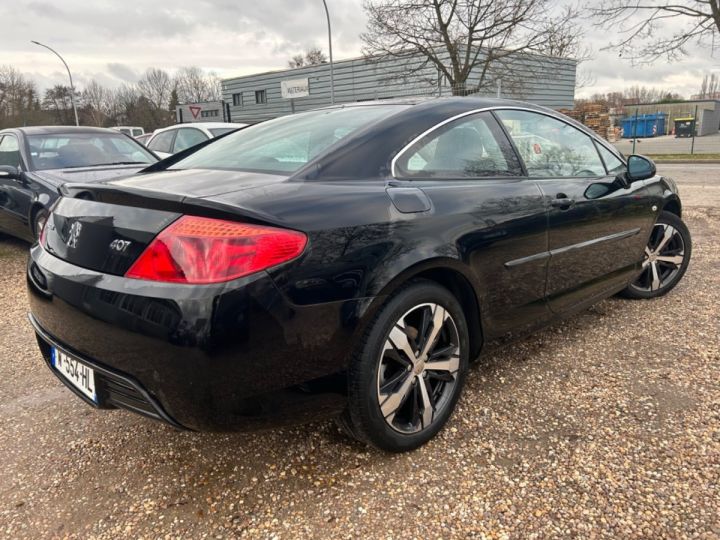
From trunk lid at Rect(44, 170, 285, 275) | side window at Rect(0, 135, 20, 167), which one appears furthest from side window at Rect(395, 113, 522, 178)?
side window at Rect(0, 135, 20, 167)

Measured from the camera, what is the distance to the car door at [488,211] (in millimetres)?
2174

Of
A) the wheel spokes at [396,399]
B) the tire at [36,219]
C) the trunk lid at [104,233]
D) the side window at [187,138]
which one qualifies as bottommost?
the wheel spokes at [396,399]

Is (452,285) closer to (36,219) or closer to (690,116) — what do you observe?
(36,219)

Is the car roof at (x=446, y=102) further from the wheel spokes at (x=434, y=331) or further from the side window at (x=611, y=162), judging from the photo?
the wheel spokes at (x=434, y=331)

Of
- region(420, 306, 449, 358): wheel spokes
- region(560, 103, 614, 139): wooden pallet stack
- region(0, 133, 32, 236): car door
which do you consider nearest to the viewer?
region(420, 306, 449, 358): wheel spokes

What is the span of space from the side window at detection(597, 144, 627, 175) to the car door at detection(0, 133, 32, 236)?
5.35 metres

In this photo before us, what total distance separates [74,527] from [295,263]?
1220 millimetres

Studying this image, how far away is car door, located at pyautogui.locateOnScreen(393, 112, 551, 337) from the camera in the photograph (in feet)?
7.13

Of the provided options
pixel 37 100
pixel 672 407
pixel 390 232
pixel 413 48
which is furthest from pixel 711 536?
pixel 37 100

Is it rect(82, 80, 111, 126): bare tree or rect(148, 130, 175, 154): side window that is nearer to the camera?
rect(148, 130, 175, 154): side window

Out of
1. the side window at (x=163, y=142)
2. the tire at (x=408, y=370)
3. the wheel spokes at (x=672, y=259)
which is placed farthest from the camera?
the side window at (x=163, y=142)

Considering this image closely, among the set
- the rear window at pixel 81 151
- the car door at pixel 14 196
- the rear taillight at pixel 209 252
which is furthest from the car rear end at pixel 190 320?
the rear window at pixel 81 151

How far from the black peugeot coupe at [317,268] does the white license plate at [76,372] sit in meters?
0.01

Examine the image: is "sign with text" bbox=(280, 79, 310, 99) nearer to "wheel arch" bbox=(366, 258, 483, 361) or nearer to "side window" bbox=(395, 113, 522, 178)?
"side window" bbox=(395, 113, 522, 178)
